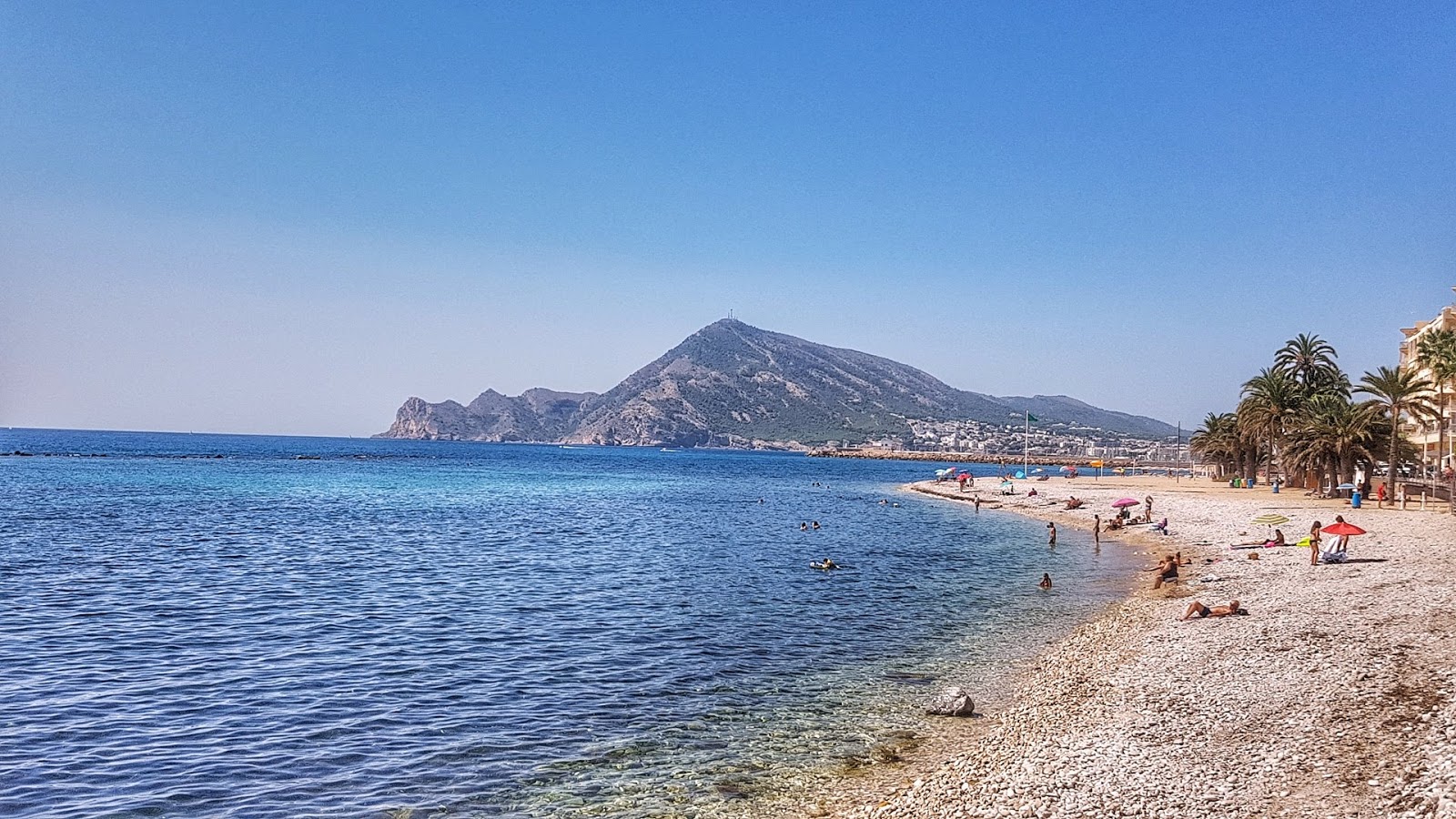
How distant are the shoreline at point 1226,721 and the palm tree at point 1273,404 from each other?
56140 mm

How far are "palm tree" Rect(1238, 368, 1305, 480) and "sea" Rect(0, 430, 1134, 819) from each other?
4157 centimetres

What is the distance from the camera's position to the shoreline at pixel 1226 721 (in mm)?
11180

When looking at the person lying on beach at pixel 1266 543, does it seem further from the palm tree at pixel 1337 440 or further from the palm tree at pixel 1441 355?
the palm tree at pixel 1337 440

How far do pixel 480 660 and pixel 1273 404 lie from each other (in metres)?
78.4

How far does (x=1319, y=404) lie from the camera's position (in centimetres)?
6769

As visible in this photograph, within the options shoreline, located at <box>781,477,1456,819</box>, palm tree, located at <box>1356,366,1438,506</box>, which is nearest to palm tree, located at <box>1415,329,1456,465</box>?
palm tree, located at <box>1356,366,1438,506</box>

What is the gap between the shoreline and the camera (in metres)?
11.2

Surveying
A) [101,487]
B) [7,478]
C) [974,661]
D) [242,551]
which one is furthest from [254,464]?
[974,661]

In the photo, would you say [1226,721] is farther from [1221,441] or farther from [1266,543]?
[1221,441]

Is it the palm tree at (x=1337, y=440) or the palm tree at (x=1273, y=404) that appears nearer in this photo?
the palm tree at (x=1337, y=440)

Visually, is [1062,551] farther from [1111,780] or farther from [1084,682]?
[1111,780]

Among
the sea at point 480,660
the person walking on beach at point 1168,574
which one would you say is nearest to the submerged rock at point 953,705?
the sea at point 480,660

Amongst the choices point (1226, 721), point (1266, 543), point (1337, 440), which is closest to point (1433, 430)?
point (1337, 440)

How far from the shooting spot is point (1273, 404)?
8000 cm
